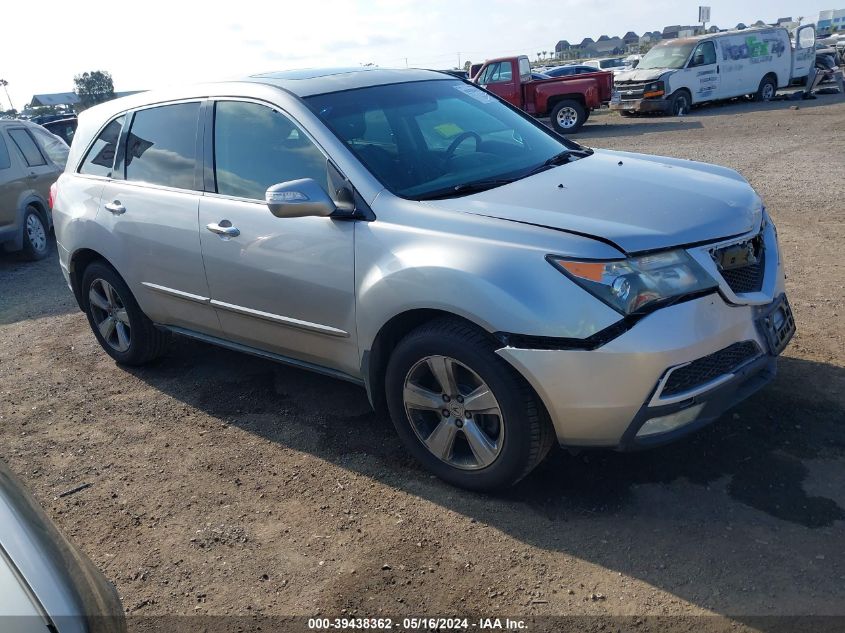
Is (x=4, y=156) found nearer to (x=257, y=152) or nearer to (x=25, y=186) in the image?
(x=25, y=186)

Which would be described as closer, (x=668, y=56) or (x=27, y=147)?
(x=27, y=147)

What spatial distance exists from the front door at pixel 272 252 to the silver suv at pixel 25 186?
6.18 m

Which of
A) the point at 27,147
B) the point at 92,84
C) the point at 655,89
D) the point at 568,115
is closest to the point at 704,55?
the point at 655,89

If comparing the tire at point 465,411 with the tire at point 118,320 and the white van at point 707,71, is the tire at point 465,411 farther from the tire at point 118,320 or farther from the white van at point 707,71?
the white van at point 707,71

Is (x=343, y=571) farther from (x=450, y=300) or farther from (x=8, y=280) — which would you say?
(x=8, y=280)

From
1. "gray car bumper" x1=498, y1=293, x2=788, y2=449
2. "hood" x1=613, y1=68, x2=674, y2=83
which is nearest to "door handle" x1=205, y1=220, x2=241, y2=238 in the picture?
"gray car bumper" x1=498, y1=293, x2=788, y2=449

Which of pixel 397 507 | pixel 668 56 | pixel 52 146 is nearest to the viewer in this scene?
pixel 397 507

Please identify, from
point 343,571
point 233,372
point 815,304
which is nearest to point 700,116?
point 815,304

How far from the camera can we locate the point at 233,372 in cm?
516

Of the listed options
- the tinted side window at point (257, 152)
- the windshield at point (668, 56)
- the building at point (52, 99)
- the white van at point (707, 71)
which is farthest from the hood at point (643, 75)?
the building at point (52, 99)

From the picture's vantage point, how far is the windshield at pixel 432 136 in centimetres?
367

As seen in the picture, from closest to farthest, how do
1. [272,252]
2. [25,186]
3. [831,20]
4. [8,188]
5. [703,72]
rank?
[272,252] → [8,188] → [25,186] → [703,72] → [831,20]

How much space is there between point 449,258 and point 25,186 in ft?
26.9

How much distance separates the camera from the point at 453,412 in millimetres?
3348
